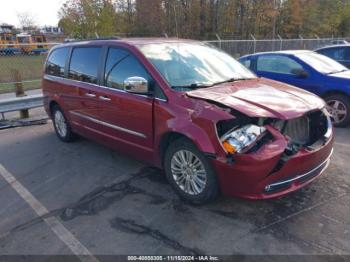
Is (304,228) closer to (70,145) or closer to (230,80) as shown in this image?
(230,80)

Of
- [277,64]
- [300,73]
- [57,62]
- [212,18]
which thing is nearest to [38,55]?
[212,18]

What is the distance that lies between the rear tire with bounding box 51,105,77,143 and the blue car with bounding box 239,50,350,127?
4.58 m

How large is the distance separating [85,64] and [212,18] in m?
28.2

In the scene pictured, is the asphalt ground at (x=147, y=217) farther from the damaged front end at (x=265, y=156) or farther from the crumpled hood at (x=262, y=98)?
the crumpled hood at (x=262, y=98)

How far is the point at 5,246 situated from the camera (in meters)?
3.06

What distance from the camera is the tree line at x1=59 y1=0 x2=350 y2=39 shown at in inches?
1030

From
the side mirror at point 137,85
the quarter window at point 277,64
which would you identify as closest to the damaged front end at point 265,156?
the side mirror at point 137,85

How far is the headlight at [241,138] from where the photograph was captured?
3.08 meters

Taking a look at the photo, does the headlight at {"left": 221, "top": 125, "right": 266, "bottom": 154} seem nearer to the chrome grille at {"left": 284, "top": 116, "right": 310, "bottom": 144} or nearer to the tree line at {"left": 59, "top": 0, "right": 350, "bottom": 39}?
the chrome grille at {"left": 284, "top": 116, "right": 310, "bottom": 144}

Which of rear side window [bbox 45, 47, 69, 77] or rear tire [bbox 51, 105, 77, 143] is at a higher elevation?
rear side window [bbox 45, 47, 69, 77]

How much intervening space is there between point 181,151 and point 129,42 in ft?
5.65

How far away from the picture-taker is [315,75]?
22.3 ft

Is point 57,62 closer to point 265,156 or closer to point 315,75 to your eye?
point 265,156

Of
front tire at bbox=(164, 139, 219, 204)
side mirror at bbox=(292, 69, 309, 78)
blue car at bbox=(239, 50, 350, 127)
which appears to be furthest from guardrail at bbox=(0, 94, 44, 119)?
side mirror at bbox=(292, 69, 309, 78)
